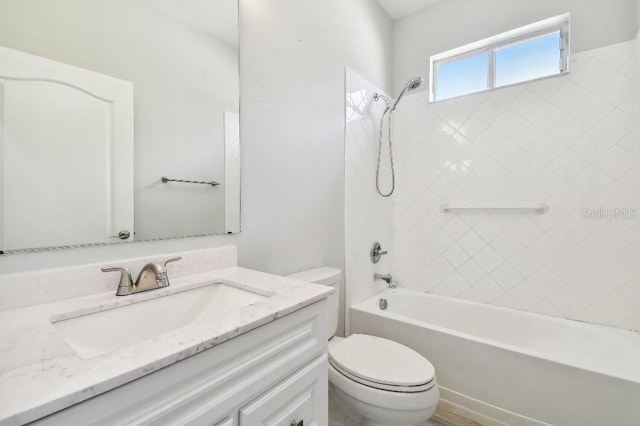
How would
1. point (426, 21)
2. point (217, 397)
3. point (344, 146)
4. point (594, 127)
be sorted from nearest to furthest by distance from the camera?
point (217, 397), point (594, 127), point (344, 146), point (426, 21)

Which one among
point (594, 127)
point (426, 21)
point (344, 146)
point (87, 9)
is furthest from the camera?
point (426, 21)

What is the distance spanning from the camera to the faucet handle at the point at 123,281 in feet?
2.88

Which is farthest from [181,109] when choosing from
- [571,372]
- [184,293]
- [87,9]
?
[571,372]

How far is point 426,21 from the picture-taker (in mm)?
2414

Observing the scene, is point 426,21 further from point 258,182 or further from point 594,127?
point 258,182

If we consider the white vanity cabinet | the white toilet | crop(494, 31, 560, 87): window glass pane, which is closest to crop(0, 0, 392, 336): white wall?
the white toilet

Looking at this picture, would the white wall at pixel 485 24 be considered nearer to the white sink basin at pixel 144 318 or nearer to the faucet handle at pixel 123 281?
the white sink basin at pixel 144 318

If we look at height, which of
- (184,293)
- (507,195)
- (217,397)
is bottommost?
(217,397)

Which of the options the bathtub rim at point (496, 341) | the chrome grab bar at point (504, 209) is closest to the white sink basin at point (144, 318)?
the bathtub rim at point (496, 341)

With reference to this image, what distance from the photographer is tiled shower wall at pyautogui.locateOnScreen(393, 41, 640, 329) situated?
5.71 ft

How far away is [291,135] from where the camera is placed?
156 cm

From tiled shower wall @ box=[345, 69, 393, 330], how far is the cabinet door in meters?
1.08

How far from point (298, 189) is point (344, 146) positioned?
54 centimetres

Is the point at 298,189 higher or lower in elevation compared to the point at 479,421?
higher
